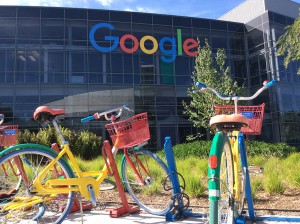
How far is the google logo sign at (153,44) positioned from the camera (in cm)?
→ 2861

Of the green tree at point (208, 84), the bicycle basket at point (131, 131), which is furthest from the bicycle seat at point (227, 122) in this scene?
the green tree at point (208, 84)

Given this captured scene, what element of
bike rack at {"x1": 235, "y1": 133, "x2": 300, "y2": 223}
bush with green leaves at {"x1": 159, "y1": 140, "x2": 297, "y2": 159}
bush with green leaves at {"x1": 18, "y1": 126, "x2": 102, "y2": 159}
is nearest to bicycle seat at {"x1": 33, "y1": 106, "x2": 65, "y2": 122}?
bike rack at {"x1": 235, "y1": 133, "x2": 300, "y2": 223}

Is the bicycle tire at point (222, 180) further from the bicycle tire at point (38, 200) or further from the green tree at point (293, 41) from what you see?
the green tree at point (293, 41)

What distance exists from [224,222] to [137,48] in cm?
2682

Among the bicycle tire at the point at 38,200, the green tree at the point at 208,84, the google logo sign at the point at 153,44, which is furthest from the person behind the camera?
the google logo sign at the point at 153,44

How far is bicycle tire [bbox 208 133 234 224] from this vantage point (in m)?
2.57

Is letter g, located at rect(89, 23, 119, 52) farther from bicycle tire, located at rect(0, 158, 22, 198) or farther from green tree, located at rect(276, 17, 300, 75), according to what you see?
bicycle tire, located at rect(0, 158, 22, 198)

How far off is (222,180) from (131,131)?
1576 mm

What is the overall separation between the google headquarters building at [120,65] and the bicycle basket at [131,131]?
2258 centimetres

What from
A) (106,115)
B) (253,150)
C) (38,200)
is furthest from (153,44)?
(38,200)

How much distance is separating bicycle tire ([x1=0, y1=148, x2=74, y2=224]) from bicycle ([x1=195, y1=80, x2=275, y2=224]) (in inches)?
68.7

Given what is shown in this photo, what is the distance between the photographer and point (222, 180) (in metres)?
→ 3.22

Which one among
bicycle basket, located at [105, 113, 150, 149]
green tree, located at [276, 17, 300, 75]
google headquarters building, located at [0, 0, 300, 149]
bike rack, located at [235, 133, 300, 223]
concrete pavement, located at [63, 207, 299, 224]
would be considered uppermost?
google headquarters building, located at [0, 0, 300, 149]

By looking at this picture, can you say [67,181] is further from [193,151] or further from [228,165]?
[193,151]
